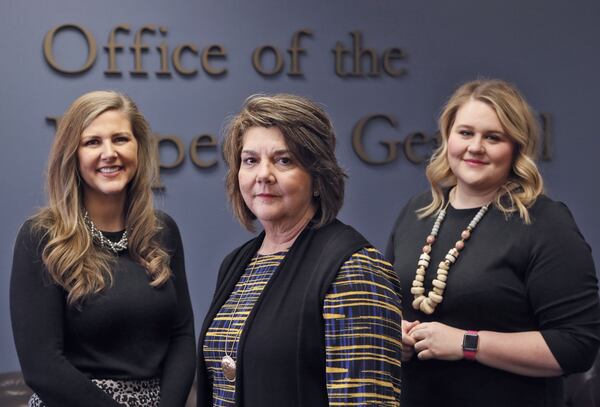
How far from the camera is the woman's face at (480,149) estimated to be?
232 centimetres

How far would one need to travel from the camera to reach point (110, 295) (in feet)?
7.72

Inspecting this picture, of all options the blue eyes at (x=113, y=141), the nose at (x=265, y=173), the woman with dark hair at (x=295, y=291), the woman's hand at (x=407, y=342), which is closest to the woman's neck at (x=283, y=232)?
the woman with dark hair at (x=295, y=291)

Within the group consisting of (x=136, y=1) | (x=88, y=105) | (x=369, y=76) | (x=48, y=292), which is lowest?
(x=48, y=292)

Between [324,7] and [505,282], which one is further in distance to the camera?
[324,7]

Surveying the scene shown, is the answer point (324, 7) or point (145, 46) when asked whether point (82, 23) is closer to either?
point (145, 46)

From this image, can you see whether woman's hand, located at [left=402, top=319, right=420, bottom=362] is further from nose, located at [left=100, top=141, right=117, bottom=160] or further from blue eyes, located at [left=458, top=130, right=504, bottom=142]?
nose, located at [left=100, top=141, right=117, bottom=160]

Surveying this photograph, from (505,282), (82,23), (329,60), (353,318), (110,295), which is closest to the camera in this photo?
(353,318)

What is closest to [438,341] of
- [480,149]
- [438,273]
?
[438,273]

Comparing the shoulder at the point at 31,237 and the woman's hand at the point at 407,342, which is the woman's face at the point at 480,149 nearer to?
the woman's hand at the point at 407,342

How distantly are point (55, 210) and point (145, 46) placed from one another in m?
1.34

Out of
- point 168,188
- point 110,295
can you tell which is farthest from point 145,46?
point 110,295

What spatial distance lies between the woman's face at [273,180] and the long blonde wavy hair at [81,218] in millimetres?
728

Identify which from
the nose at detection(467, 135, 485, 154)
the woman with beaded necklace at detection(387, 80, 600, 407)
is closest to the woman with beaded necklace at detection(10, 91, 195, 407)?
the woman with beaded necklace at detection(387, 80, 600, 407)

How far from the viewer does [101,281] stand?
235 cm
